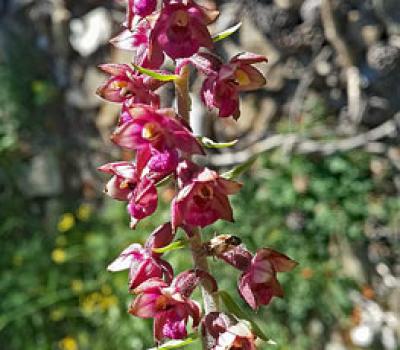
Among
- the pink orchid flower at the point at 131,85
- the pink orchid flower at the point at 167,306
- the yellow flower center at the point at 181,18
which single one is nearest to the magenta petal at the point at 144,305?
the pink orchid flower at the point at 167,306

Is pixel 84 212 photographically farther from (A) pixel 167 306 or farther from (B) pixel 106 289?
(A) pixel 167 306

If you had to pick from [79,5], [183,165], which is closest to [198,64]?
[183,165]

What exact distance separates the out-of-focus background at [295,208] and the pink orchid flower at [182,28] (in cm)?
193

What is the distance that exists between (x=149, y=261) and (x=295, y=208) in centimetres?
209

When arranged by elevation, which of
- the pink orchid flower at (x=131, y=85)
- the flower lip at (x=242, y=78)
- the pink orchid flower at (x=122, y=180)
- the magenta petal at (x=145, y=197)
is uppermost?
the pink orchid flower at (x=131, y=85)

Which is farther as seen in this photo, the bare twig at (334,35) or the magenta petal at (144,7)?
the bare twig at (334,35)

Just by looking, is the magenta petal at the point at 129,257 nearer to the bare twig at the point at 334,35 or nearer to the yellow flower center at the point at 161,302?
the yellow flower center at the point at 161,302

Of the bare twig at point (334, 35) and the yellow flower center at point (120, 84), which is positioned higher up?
the yellow flower center at point (120, 84)

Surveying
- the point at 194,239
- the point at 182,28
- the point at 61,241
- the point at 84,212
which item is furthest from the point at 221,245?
the point at 84,212

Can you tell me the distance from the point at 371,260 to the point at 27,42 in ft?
8.52

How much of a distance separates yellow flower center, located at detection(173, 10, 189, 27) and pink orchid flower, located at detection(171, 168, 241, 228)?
0.88ft

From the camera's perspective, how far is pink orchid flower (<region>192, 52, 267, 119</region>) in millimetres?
1396

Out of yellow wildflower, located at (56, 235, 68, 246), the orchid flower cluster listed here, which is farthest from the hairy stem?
yellow wildflower, located at (56, 235, 68, 246)

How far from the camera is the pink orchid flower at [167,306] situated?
136 centimetres
